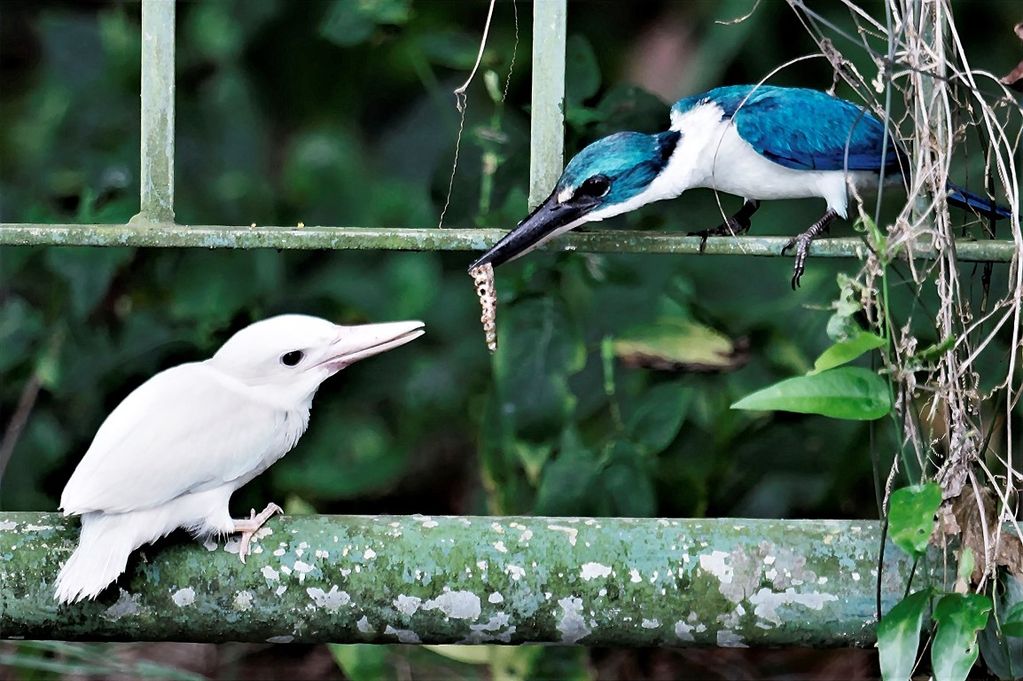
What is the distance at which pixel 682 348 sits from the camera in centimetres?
168

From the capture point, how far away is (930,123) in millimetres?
1117

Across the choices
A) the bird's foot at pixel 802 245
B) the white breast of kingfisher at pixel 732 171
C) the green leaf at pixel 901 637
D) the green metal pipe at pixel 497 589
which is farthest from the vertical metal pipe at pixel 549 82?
the green leaf at pixel 901 637

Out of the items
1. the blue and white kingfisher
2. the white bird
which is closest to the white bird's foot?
the white bird

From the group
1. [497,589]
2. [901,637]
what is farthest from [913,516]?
[497,589]

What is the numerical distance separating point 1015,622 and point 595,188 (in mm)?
506

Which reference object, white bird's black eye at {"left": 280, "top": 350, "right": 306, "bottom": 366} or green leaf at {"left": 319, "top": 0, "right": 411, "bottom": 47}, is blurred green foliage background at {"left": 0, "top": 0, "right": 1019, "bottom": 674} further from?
white bird's black eye at {"left": 280, "top": 350, "right": 306, "bottom": 366}

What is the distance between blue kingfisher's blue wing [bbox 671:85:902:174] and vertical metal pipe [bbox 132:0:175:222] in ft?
1.72

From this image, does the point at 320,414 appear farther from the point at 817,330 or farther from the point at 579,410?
the point at 817,330

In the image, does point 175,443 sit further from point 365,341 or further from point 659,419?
point 659,419

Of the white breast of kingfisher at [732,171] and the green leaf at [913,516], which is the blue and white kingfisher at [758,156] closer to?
the white breast of kingfisher at [732,171]

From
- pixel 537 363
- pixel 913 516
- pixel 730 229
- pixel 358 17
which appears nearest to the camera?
pixel 913 516

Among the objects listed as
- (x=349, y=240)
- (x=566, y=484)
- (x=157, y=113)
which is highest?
(x=157, y=113)

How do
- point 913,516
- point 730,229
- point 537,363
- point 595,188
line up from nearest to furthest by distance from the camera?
point 913,516
point 595,188
point 730,229
point 537,363

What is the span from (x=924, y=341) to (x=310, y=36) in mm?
906
